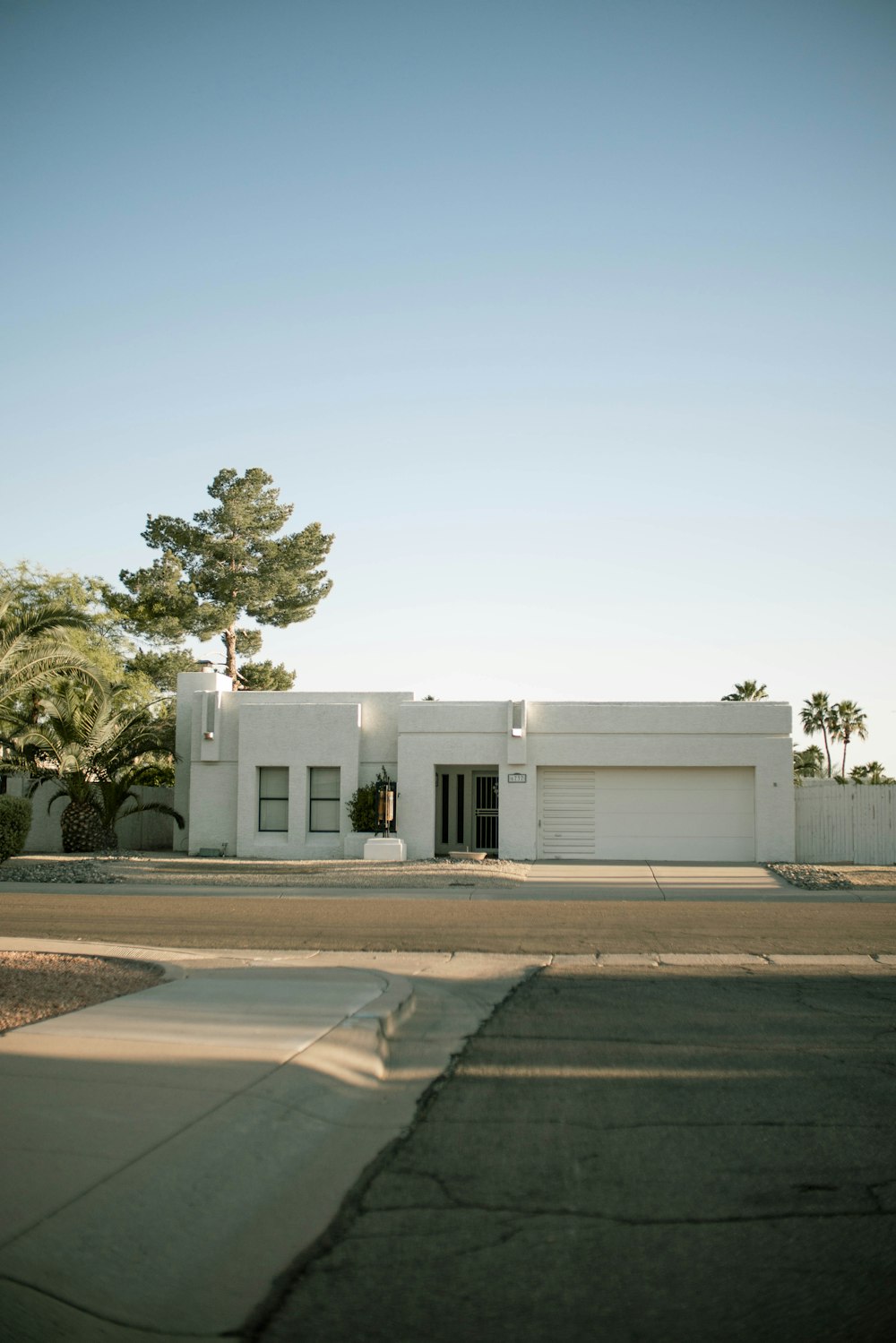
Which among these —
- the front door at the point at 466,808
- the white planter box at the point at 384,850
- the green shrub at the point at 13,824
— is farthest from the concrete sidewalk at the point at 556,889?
the front door at the point at 466,808

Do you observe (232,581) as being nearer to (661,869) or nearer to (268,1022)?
(661,869)

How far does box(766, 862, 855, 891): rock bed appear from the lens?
22438 mm

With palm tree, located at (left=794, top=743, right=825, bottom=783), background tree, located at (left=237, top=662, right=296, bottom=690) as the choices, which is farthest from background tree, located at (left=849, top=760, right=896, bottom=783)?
background tree, located at (left=237, top=662, right=296, bottom=690)

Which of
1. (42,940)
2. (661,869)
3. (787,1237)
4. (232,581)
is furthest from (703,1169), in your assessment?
(232,581)

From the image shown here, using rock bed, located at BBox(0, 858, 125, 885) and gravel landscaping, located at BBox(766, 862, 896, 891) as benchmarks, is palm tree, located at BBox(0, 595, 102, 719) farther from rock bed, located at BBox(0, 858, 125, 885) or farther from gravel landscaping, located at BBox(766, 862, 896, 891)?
gravel landscaping, located at BBox(766, 862, 896, 891)

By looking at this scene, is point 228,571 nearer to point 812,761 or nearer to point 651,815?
point 651,815

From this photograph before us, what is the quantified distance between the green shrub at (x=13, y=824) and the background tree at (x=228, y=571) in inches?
919

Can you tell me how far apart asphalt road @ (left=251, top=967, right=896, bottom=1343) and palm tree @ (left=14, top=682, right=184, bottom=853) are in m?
22.7

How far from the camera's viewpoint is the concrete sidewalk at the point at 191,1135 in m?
4.24

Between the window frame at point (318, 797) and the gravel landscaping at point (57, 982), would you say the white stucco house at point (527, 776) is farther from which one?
the gravel landscaping at point (57, 982)

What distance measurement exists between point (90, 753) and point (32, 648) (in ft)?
21.7

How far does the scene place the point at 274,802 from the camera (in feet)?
97.5

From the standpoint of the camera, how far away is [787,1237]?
187 inches

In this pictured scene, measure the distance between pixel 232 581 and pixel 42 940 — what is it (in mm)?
34266
